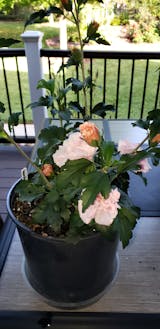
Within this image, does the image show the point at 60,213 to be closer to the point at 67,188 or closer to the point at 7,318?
the point at 67,188

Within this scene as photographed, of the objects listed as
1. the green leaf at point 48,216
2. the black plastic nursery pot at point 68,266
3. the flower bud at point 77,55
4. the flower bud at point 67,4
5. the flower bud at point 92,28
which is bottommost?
the black plastic nursery pot at point 68,266

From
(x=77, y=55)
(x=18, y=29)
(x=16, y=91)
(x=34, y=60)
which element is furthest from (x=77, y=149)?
(x=18, y=29)

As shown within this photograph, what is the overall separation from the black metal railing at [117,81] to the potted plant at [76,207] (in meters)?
0.45

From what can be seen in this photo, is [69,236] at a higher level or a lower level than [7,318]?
higher

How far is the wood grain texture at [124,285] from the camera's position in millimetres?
854

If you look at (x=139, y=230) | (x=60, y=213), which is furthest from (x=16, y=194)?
(x=139, y=230)

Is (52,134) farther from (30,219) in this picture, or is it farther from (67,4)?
(67,4)

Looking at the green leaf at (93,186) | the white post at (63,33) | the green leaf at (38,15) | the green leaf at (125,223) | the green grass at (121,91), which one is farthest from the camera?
the white post at (63,33)

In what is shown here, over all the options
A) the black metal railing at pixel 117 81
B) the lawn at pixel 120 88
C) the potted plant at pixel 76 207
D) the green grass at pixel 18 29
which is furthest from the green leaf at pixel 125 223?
the green grass at pixel 18 29

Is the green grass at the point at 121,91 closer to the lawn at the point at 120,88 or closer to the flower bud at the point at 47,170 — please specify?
the lawn at the point at 120,88

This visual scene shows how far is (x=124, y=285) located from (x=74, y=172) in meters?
0.45

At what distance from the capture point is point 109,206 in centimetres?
61

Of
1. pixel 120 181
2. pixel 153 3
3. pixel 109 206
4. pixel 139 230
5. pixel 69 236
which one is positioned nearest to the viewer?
pixel 109 206

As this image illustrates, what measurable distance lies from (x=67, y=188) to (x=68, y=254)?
177 millimetres
